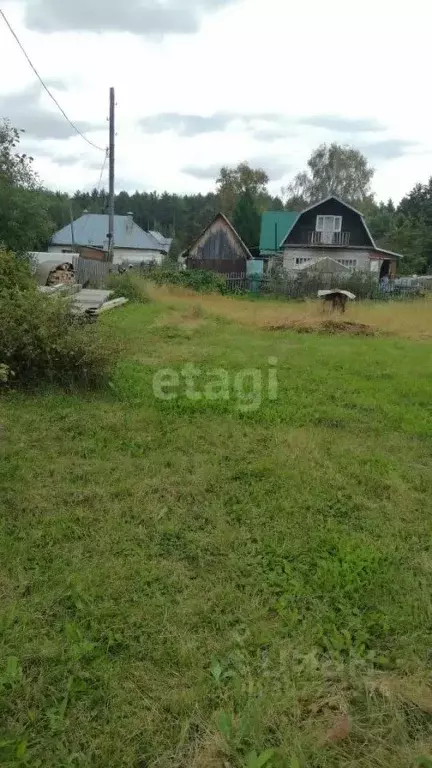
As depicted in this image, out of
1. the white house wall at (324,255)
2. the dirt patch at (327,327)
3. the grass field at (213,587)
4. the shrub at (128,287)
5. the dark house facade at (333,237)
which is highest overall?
the dark house facade at (333,237)

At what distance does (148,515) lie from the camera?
3.14m

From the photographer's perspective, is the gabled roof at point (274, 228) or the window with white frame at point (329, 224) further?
the gabled roof at point (274, 228)

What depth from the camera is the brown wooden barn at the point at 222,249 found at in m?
27.7

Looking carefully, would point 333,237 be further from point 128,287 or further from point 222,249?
point 128,287

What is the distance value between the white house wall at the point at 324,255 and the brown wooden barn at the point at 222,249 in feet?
7.80

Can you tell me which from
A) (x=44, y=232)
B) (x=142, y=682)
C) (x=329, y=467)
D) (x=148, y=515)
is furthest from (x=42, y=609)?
(x=44, y=232)

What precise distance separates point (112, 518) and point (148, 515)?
23 centimetres

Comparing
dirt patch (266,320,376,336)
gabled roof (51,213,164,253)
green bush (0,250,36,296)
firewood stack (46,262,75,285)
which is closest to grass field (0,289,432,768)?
green bush (0,250,36,296)

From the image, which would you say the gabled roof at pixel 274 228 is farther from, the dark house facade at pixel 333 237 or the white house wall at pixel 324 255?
the dark house facade at pixel 333 237

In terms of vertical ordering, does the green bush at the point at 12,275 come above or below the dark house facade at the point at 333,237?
below

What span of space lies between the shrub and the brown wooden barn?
12.2 m

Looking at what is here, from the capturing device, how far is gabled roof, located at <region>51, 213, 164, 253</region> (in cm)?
3659

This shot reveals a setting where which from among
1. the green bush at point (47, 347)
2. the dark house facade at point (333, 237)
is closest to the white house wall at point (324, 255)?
the dark house facade at point (333, 237)

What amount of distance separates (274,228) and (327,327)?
2010cm
